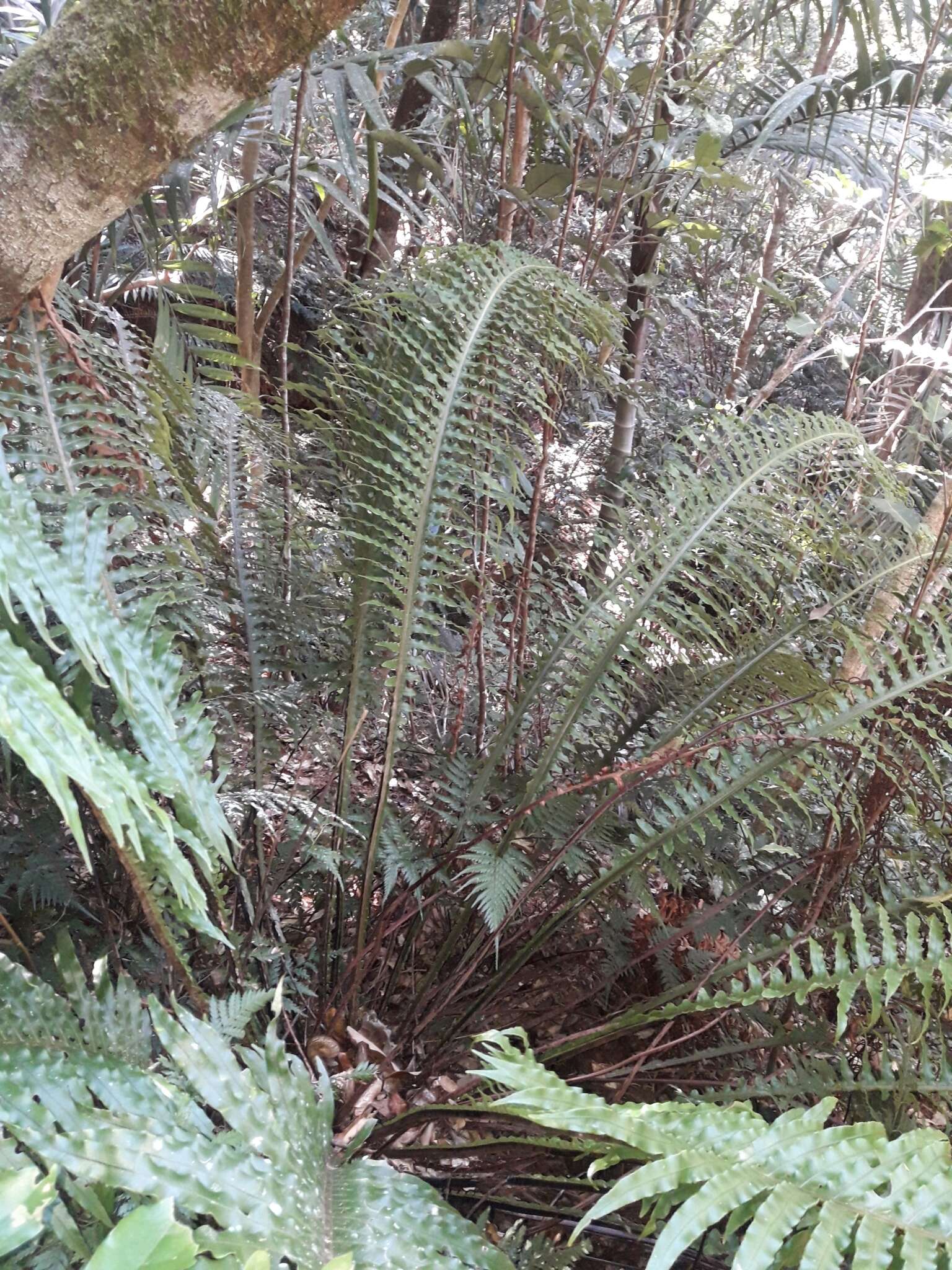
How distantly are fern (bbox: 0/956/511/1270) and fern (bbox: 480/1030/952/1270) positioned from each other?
0.48 ft

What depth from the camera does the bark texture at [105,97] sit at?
0.76m

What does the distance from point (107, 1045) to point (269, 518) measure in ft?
2.64

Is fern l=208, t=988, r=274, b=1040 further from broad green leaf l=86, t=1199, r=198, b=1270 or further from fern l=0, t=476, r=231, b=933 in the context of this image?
broad green leaf l=86, t=1199, r=198, b=1270

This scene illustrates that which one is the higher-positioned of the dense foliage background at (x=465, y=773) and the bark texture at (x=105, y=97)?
the bark texture at (x=105, y=97)

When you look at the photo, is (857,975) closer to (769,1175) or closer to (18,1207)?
(769,1175)

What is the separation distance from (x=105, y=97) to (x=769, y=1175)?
107 cm

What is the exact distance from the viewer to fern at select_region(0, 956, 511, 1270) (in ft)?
1.76

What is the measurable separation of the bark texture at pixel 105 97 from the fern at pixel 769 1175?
86cm

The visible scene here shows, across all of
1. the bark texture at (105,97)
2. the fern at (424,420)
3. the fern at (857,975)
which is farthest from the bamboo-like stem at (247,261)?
the fern at (857,975)

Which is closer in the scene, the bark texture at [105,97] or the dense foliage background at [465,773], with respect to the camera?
the dense foliage background at [465,773]

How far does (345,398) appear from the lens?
1342 millimetres

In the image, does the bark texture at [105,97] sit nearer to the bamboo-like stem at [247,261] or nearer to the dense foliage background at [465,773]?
the dense foliage background at [465,773]

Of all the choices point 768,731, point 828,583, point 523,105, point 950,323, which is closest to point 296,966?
point 768,731

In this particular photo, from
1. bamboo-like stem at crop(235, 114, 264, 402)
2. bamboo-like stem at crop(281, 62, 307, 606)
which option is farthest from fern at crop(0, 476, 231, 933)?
bamboo-like stem at crop(235, 114, 264, 402)
